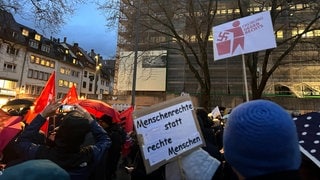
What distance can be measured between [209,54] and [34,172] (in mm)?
31223

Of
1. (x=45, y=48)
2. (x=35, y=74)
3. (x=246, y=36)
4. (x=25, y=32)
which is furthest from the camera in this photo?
(x=45, y=48)

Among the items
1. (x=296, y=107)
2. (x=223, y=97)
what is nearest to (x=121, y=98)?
(x=223, y=97)

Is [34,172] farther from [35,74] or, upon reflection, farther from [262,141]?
[35,74]

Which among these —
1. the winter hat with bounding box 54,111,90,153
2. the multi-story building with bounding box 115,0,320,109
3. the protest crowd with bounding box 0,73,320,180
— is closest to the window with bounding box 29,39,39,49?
the multi-story building with bounding box 115,0,320,109

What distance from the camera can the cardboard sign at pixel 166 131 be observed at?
2.96m

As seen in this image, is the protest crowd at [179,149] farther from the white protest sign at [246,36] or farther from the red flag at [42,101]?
the white protest sign at [246,36]

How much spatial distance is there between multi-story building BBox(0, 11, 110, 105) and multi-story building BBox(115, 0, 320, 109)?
29.7ft

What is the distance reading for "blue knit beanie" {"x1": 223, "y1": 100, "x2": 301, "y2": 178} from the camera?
1.50 metres

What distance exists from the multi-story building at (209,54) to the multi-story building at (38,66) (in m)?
9.05

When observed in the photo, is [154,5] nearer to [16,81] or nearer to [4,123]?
[4,123]

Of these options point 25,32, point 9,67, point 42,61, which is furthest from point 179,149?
point 42,61

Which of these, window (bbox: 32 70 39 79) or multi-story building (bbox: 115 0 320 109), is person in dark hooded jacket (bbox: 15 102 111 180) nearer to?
multi-story building (bbox: 115 0 320 109)

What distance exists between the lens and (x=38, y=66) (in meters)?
60.3

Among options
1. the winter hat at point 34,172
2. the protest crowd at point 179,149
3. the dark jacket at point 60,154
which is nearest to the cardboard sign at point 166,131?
the protest crowd at point 179,149
